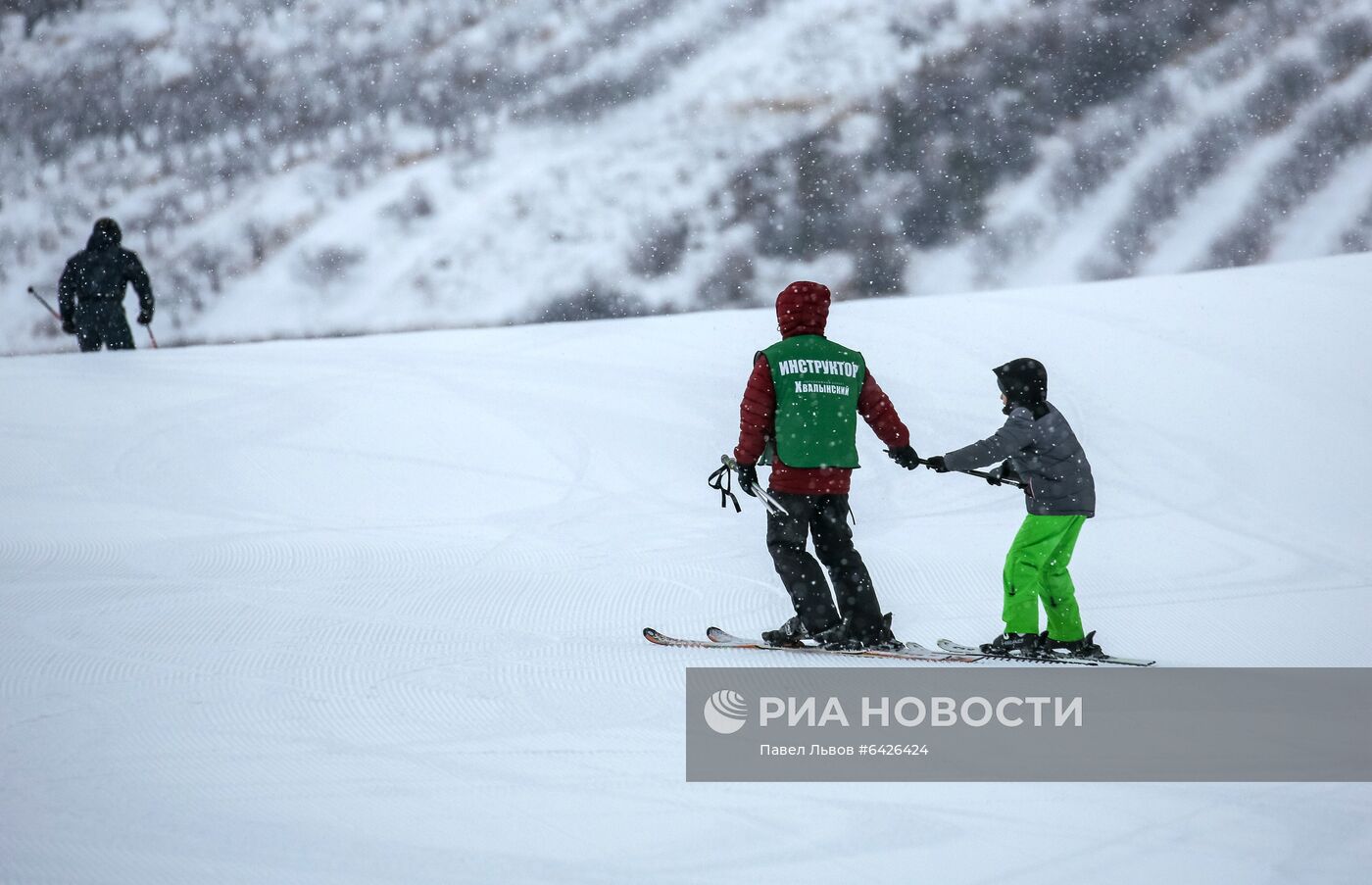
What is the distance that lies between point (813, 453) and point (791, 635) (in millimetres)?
607

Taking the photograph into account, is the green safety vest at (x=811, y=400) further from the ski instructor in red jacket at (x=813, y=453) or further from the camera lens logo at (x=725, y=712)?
the camera lens logo at (x=725, y=712)

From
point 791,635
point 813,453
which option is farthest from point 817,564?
point 813,453

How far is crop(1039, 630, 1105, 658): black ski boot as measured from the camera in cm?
346

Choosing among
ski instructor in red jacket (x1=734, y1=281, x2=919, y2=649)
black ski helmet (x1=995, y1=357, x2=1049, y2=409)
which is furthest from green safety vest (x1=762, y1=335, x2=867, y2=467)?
black ski helmet (x1=995, y1=357, x2=1049, y2=409)

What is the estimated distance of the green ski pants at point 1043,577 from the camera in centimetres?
344

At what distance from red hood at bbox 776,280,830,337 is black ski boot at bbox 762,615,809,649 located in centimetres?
93

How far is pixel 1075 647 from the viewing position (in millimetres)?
3498

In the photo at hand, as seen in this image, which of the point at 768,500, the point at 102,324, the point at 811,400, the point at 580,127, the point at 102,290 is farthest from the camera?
the point at 580,127

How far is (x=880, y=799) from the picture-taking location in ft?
7.56

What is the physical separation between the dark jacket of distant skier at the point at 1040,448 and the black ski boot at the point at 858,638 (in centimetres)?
57

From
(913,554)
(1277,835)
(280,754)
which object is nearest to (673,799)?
(280,754)

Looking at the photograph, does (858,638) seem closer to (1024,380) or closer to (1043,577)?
(1043,577)

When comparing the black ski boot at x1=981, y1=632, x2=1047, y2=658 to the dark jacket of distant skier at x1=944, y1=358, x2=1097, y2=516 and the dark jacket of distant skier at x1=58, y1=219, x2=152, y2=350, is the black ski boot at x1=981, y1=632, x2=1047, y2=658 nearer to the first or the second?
the dark jacket of distant skier at x1=944, y1=358, x2=1097, y2=516

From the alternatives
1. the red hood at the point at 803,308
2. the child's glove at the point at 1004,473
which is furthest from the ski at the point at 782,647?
the red hood at the point at 803,308
